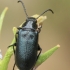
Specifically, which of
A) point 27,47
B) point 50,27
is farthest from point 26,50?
point 50,27

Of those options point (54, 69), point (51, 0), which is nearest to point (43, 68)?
point (54, 69)

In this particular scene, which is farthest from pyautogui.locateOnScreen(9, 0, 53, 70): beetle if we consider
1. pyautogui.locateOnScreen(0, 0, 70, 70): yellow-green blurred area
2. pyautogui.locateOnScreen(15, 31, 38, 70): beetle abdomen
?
pyautogui.locateOnScreen(0, 0, 70, 70): yellow-green blurred area

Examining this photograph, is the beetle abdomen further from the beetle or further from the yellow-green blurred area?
the yellow-green blurred area

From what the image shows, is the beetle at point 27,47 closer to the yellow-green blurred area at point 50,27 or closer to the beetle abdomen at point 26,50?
the beetle abdomen at point 26,50

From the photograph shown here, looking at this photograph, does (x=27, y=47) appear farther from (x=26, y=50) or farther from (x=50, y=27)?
(x=50, y=27)

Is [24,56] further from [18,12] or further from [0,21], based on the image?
[18,12]

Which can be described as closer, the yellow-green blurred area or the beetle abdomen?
the beetle abdomen

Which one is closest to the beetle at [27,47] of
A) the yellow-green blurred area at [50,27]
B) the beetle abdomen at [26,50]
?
the beetle abdomen at [26,50]
